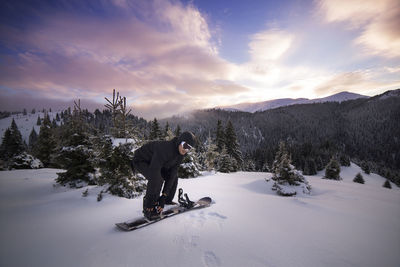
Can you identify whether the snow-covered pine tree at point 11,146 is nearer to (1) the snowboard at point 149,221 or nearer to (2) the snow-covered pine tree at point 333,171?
(1) the snowboard at point 149,221

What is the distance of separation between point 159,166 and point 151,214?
96 centimetres

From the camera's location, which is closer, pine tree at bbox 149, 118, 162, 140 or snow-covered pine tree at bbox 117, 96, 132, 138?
snow-covered pine tree at bbox 117, 96, 132, 138

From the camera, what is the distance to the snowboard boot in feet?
11.0

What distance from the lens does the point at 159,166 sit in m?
3.48

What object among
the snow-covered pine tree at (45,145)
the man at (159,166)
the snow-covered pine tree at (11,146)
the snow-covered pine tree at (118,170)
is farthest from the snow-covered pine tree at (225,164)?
the snow-covered pine tree at (11,146)

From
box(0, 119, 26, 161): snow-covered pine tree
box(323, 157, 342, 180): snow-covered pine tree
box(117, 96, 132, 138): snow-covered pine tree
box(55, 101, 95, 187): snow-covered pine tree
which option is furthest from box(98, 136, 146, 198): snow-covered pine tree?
box(323, 157, 342, 180): snow-covered pine tree

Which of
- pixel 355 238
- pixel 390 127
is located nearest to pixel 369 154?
pixel 390 127

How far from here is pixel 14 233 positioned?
2793mm

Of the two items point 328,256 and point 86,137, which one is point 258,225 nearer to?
point 328,256

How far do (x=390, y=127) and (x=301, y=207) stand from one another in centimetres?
24074

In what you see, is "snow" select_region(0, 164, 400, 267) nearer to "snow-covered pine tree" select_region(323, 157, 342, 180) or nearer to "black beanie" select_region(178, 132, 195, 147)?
"black beanie" select_region(178, 132, 195, 147)

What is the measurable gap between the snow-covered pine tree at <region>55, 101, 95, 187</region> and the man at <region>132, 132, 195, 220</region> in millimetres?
7073

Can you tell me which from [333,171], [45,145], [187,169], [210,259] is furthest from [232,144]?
[210,259]

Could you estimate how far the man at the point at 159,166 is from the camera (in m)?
3.44
